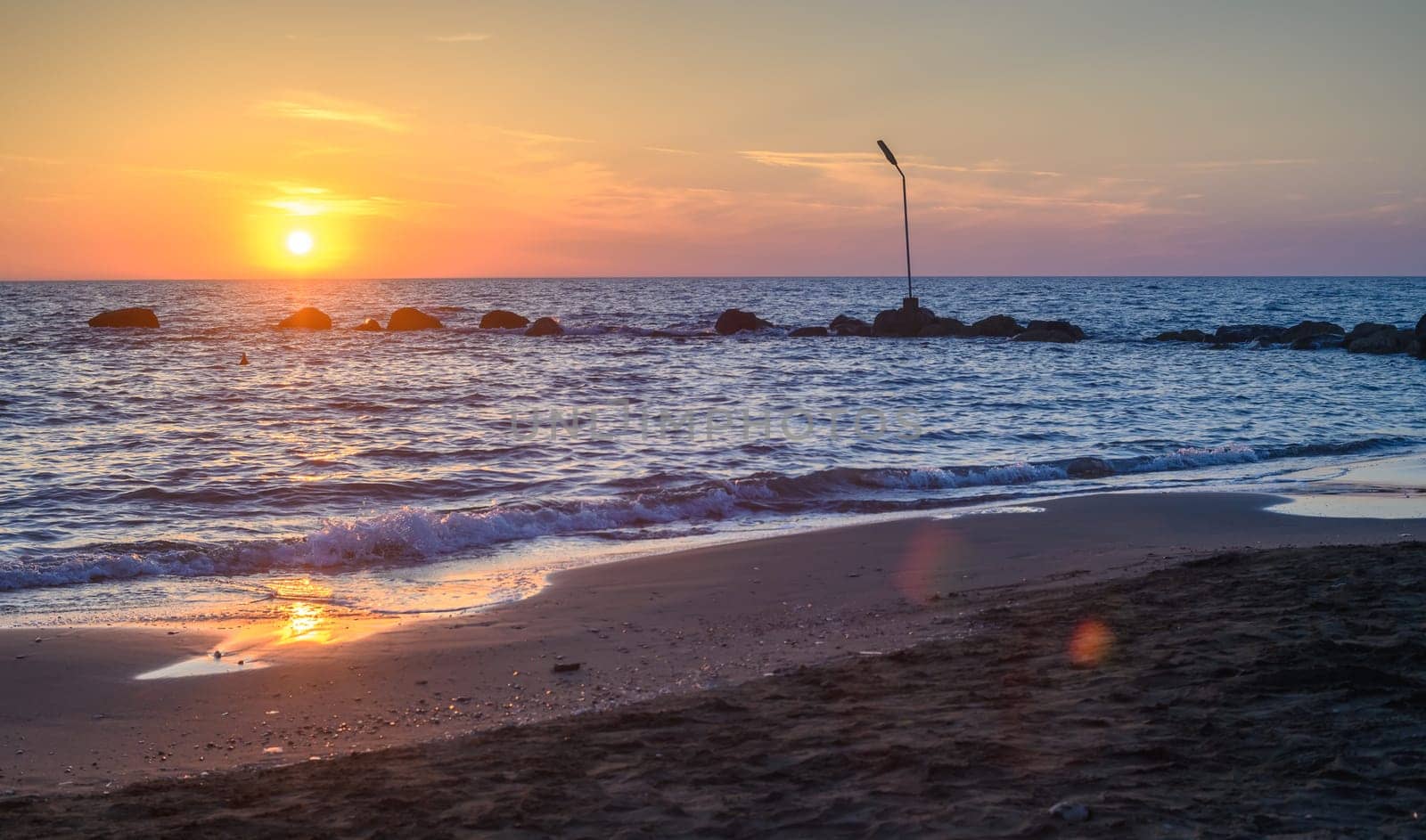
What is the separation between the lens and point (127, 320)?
51.3 meters

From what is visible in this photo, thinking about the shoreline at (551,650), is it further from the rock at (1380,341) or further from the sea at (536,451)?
the rock at (1380,341)

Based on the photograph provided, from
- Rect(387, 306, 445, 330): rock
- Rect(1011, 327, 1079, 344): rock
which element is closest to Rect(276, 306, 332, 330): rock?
Rect(387, 306, 445, 330): rock

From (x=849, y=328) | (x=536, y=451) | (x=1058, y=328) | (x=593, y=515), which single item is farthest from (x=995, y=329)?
(x=593, y=515)

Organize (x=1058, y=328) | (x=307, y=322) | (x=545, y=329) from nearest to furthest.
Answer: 1. (x=1058, y=328)
2. (x=545, y=329)
3. (x=307, y=322)

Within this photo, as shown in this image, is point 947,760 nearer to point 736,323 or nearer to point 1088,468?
point 1088,468

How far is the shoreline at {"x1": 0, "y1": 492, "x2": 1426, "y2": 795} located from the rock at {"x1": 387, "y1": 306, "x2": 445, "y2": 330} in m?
45.9

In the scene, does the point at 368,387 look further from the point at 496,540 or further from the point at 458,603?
the point at 458,603

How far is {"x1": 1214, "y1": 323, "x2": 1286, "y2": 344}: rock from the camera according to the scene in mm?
41312

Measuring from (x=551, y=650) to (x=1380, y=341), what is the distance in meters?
38.3

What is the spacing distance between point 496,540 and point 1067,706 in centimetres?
782

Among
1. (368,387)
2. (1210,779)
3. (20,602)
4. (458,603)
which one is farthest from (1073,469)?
(368,387)

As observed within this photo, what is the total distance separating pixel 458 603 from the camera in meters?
8.52

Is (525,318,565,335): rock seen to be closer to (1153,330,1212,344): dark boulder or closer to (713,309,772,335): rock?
(713,309,772,335): rock

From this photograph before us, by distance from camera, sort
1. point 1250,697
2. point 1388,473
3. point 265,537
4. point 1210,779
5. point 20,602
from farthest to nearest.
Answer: point 1388,473 → point 265,537 → point 20,602 → point 1250,697 → point 1210,779
